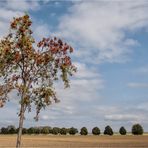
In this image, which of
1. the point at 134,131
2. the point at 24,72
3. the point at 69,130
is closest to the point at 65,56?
the point at 24,72

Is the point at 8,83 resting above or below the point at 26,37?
below

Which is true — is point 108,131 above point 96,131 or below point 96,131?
below

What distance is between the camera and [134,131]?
165 meters

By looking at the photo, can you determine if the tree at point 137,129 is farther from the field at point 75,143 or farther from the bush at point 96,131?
the field at point 75,143

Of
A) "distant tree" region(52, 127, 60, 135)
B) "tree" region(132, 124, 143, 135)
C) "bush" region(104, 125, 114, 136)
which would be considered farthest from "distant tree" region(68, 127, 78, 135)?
"tree" region(132, 124, 143, 135)

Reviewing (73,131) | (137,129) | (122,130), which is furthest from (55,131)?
(137,129)

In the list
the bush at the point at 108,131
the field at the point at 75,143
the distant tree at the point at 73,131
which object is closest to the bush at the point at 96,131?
the bush at the point at 108,131

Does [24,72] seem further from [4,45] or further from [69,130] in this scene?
[69,130]

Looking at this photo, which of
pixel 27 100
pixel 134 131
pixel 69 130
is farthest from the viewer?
pixel 69 130

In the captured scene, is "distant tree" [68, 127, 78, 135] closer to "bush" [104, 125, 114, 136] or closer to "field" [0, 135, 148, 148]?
"bush" [104, 125, 114, 136]

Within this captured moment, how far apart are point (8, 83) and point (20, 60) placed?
1.67 meters

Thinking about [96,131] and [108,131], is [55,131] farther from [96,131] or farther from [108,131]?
[108,131]

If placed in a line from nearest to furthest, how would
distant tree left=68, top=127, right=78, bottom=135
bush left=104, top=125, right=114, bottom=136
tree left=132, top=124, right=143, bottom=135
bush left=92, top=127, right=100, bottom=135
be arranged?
tree left=132, top=124, right=143, bottom=135 → bush left=104, top=125, right=114, bottom=136 → bush left=92, top=127, right=100, bottom=135 → distant tree left=68, top=127, right=78, bottom=135

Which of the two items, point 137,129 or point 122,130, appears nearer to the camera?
point 137,129
